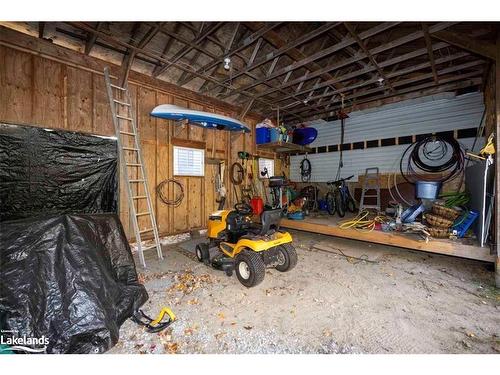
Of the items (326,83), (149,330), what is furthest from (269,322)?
(326,83)

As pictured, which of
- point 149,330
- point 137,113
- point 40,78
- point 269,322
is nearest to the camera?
point 149,330

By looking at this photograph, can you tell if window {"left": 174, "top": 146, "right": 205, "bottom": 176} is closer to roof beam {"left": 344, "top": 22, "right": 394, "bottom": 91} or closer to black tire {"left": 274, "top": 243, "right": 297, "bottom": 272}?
black tire {"left": 274, "top": 243, "right": 297, "bottom": 272}

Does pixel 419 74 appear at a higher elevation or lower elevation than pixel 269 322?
higher

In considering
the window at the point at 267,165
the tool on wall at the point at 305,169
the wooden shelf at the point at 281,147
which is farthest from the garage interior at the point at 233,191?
the tool on wall at the point at 305,169

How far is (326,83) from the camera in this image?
14.8 ft

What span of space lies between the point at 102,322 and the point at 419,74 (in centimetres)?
655

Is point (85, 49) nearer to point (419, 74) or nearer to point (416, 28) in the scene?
point (416, 28)

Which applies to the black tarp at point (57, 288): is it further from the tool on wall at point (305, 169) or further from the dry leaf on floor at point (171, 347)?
the tool on wall at point (305, 169)

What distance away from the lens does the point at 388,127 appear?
5.84 m

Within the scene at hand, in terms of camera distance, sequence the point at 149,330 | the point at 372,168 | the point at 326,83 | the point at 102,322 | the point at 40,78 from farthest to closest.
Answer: the point at 372,168
the point at 326,83
the point at 40,78
the point at 149,330
the point at 102,322

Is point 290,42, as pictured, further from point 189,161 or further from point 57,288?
point 57,288

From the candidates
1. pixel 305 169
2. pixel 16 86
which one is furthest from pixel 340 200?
pixel 16 86

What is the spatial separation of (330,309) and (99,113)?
4.66 m

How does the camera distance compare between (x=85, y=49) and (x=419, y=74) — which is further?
(x=419, y=74)
